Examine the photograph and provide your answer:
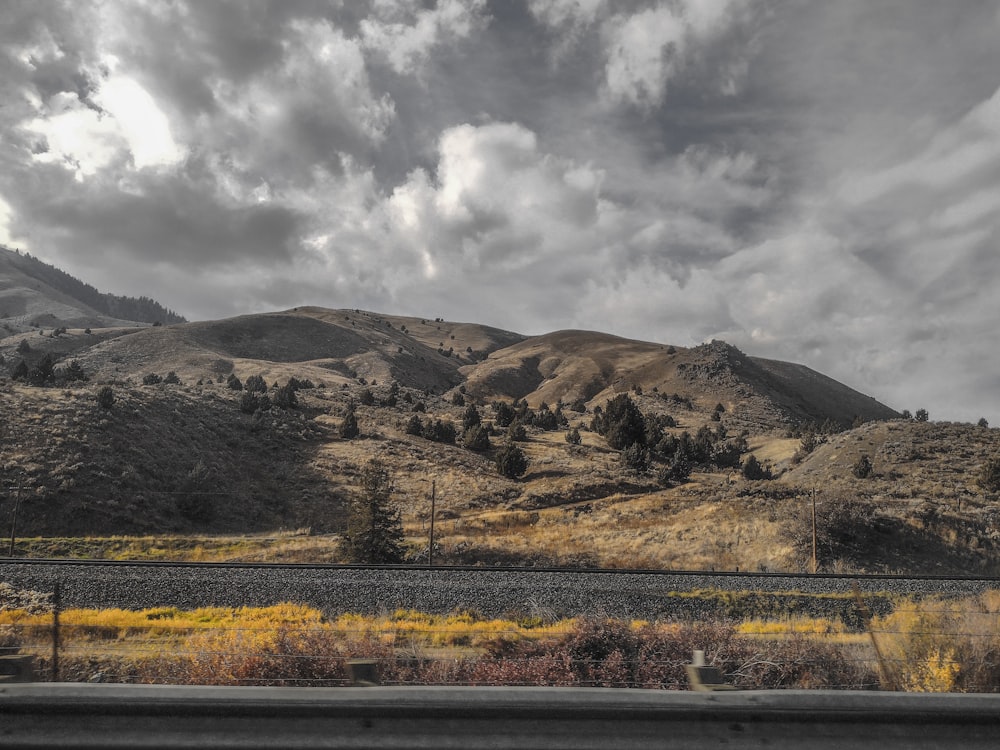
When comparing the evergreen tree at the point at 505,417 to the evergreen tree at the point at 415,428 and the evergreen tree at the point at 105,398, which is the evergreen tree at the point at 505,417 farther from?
the evergreen tree at the point at 105,398

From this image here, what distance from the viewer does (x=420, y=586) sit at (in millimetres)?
13391

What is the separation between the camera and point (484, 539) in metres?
24.3


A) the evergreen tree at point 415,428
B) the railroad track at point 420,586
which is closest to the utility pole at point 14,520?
the railroad track at point 420,586

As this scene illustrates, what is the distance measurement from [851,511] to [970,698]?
23068 mm

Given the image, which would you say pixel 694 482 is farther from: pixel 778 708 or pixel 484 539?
pixel 778 708

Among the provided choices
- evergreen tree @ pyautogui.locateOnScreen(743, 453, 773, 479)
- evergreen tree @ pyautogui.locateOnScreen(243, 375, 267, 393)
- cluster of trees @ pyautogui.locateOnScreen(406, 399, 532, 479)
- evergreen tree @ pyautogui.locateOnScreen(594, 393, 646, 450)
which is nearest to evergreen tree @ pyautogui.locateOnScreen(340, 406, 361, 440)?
cluster of trees @ pyautogui.locateOnScreen(406, 399, 532, 479)

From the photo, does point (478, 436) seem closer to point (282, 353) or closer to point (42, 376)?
point (42, 376)

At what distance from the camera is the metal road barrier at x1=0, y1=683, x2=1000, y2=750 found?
115 inches

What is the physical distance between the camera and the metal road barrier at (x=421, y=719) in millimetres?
2930

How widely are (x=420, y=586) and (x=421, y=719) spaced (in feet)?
35.9

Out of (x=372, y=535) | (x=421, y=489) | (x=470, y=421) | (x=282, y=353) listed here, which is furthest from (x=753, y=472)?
(x=282, y=353)

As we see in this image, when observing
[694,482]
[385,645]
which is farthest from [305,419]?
[385,645]

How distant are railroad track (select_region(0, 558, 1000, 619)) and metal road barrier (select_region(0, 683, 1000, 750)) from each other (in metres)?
8.60

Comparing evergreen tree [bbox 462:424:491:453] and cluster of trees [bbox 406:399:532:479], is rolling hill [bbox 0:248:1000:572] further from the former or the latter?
evergreen tree [bbox 462:424:491:453]
